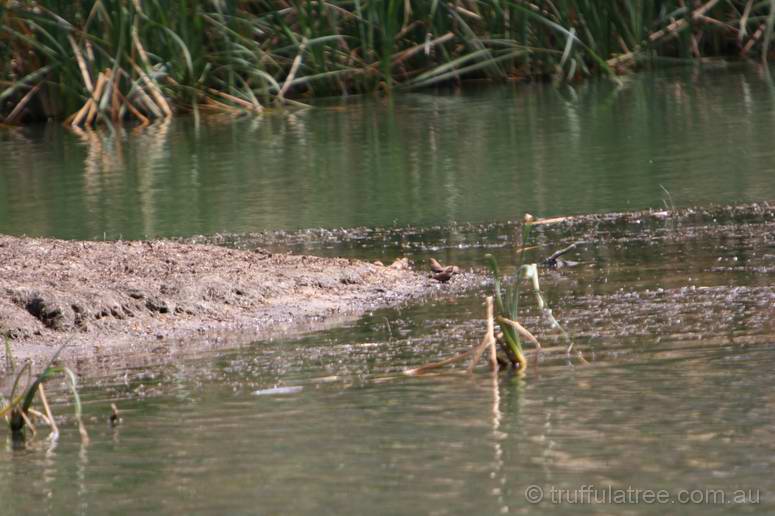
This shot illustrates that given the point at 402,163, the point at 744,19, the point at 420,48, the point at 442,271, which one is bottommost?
the point at 402,163

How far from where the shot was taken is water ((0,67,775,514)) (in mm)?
3549

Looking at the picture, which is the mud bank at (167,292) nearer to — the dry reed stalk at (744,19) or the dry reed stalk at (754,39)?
the dry reed stalk at (744,19)

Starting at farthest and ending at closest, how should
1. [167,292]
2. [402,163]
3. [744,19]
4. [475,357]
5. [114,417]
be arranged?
[744,19], [402,163], [167,292], [475,357], [114,417]

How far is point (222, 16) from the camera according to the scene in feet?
56.3

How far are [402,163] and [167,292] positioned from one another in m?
5.62

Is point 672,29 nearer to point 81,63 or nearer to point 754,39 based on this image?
point 754,39

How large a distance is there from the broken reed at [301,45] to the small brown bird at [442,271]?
9671mm

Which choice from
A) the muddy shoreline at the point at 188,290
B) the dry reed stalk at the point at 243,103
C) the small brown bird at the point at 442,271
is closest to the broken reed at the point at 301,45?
the dry reed stalk at the point at 243,103

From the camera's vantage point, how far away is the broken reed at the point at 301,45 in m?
16.6

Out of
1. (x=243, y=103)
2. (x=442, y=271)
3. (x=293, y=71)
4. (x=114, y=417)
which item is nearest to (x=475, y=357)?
(x=114, y=417)

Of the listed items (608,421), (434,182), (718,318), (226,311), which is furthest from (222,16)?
(608,421)

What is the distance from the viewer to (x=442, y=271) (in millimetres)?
6984

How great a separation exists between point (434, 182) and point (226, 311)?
456 centimetres

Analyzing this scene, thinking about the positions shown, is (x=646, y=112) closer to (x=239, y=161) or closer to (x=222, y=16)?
(x=239, y=161)
